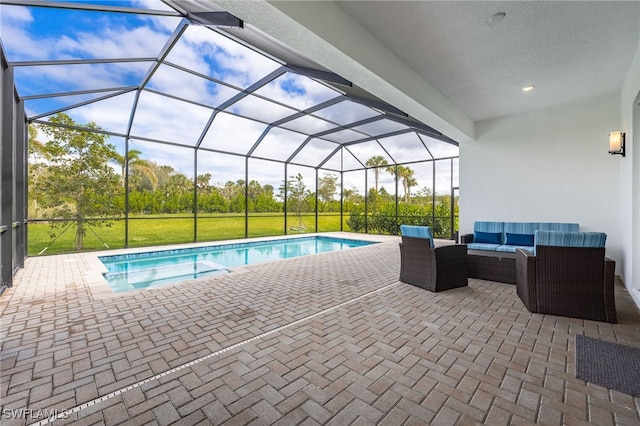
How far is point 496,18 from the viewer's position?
3193 millimetres

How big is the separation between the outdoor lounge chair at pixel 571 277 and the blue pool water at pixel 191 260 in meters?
5.13

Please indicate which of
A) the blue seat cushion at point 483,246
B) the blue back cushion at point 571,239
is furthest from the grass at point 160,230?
the blue back cushion at point 571,239

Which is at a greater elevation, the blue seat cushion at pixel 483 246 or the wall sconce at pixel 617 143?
the wall sconce at pixel 617 143

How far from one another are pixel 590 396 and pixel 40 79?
27.5ft

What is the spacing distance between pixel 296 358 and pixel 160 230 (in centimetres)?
1562

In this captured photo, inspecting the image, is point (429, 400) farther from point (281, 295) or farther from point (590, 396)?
Result: point (281, 295)

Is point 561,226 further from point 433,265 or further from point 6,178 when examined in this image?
point 6,178

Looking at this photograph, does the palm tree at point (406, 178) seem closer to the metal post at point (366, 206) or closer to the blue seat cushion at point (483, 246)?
the metal post at point (366, 206)

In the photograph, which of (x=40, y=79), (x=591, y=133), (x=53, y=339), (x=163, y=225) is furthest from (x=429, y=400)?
(x=163, y=225)

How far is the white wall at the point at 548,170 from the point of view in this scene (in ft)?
17.9

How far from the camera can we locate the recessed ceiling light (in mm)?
Answer: 3127

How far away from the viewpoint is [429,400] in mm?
1843

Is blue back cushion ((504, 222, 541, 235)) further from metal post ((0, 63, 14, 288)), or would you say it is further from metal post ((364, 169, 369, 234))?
metal post ((0, 63, 14, 288))

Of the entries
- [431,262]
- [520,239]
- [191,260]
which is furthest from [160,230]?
[520,239]
